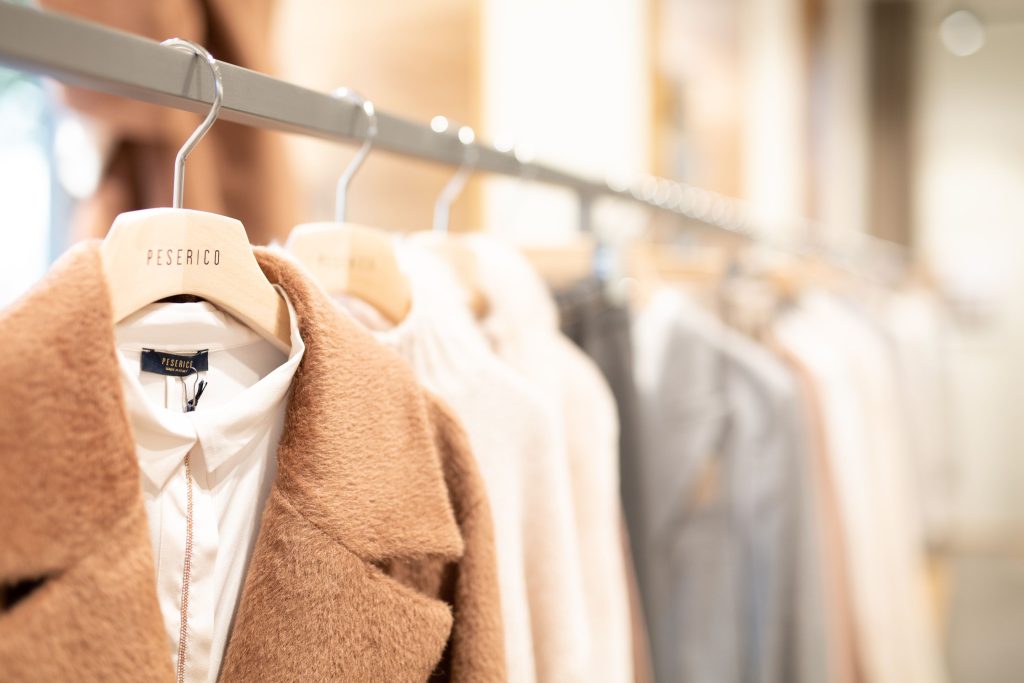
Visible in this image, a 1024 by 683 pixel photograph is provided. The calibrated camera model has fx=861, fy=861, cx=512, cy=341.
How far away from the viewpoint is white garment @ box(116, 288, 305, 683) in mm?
500

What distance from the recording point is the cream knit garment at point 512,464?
672mm

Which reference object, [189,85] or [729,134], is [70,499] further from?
[729,134]

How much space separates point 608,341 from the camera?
38.9 inches

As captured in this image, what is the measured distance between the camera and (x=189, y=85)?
0.46 meters

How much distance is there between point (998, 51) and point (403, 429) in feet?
16.3

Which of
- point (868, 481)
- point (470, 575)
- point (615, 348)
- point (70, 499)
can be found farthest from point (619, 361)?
point (868, 481)

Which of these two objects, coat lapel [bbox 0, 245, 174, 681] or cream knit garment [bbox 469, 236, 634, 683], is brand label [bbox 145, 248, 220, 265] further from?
cream knit garment [bbox 469, 236, 634, 683]

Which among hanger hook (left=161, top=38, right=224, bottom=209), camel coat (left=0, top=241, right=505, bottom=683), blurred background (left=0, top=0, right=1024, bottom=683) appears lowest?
camel coat (left=0, top=241, right=505, bottom=683)

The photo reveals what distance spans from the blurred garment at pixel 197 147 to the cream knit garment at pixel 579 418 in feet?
0.98

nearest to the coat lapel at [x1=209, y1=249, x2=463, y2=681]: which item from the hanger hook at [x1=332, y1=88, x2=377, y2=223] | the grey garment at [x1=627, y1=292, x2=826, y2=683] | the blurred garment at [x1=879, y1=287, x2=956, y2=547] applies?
the hanger hook at [x1=332, y1=88, x2=377, y2=223]

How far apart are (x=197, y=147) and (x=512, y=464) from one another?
485mm

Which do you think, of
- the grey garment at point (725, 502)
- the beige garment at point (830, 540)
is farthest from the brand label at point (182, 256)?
the beige garment at point (830, 540)

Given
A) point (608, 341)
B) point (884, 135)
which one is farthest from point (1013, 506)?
point (608, 341)

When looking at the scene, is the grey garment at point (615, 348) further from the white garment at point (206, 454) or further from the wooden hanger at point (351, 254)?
the white garment at point (206, 454)
